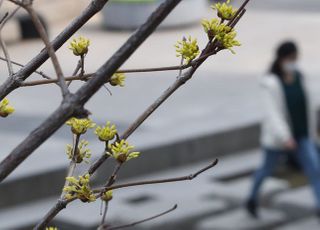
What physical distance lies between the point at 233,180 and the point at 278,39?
33.5 feet

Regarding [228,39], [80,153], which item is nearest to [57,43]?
[80,153]

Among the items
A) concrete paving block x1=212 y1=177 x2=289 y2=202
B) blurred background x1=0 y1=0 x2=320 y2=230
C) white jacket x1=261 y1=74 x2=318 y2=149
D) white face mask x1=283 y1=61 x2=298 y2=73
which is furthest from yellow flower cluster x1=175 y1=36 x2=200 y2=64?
concrete paving block x1=212 y1=177 x2=289 y2=202

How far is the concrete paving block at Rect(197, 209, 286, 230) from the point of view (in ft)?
28.6

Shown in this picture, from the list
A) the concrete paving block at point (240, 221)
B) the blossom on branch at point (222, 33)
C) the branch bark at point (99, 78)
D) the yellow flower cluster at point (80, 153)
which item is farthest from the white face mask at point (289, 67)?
the branch bark at point (99, 78)

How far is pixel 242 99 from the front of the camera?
14117mm

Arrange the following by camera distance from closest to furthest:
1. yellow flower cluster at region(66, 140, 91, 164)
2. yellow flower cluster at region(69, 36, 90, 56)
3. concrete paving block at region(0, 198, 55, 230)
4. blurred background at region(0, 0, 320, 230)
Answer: yellow flower cluster at region(69, 36, 90, 56)
yellow flower cluster at region(66, 140, 91, 164)
concrete paving block at region(0, 198, 55, 230)
blurred background at region(0, 0, 320, 230)

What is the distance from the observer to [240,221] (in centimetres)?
905

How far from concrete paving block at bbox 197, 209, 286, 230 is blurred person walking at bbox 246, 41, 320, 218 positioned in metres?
0.11

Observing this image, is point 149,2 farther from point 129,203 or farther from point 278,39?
point 129,203

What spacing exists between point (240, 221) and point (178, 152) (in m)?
1.98

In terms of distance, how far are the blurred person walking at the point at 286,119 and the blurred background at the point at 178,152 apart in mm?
303

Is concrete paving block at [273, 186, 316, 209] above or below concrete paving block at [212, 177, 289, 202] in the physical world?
below

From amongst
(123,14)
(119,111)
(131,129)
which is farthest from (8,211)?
(123,14)

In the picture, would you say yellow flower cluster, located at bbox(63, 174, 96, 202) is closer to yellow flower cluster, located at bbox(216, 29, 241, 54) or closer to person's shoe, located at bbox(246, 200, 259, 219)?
yellow flower cluster, located at bbox(216, 29, 241, 54)
